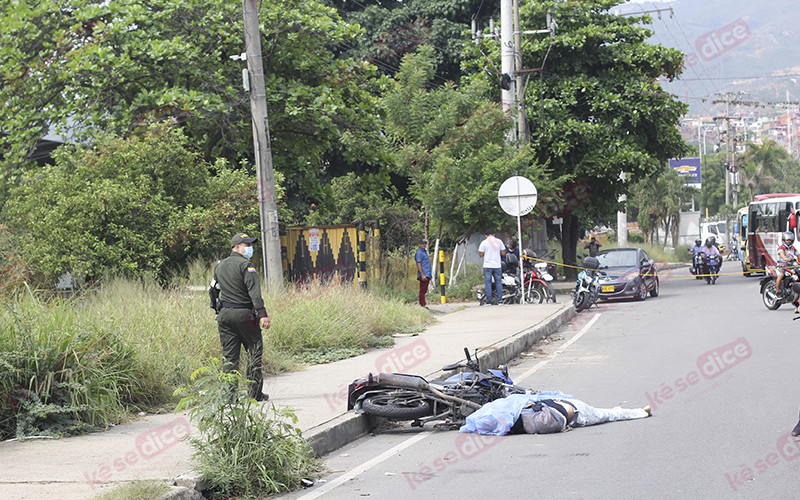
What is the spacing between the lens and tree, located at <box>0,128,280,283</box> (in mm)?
15070

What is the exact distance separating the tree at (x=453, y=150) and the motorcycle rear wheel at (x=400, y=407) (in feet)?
50.8

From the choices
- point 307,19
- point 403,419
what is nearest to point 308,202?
point 307,19

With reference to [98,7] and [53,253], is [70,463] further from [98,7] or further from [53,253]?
[98,7]

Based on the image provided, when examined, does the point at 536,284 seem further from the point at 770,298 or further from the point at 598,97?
the point at 598,97

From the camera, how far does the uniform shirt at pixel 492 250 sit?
21.5 meters

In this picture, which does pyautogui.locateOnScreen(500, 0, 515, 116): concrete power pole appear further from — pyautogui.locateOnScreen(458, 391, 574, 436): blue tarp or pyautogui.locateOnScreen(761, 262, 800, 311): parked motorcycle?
pyautogui.locateOnScreen(458, 391, 574, 436): blue tarp

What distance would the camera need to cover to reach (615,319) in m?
19.3

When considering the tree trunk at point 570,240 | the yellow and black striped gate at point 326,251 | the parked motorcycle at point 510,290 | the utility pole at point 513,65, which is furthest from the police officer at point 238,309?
the tree trunk at point 570,240

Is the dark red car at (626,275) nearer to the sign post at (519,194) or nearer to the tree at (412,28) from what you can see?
the sign post at (519,194)

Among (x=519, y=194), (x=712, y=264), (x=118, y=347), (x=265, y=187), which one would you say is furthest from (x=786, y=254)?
(x=712, y=264)

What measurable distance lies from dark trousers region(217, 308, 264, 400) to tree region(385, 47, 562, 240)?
1464cm

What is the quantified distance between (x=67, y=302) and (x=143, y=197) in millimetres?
6484

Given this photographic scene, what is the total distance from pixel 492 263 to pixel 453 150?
4717mm

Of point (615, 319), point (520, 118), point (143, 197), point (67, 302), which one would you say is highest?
point (520, 118)
